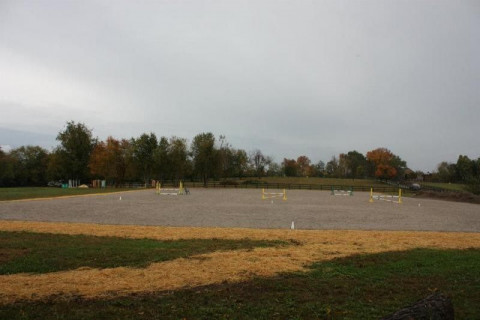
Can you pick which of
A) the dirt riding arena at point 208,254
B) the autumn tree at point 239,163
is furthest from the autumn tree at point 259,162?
the dirt riding arena at point 208,254

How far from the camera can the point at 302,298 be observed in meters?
5.30

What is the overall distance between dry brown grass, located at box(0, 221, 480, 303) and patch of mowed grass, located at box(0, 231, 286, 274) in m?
0.48

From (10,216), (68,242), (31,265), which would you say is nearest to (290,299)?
(31,265)

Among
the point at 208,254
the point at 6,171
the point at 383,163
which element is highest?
the point at 383,163

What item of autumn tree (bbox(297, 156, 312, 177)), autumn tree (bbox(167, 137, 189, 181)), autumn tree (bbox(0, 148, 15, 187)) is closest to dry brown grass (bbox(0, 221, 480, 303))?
autumn tree (bbox(167, 137, 189, 181))

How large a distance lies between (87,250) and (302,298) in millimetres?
5640

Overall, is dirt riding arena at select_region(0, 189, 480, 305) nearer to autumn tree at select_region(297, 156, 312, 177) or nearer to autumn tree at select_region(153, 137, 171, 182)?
autumn tree at select_region(153, 137, 171, 182)

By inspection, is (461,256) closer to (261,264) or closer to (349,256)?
(349,256)

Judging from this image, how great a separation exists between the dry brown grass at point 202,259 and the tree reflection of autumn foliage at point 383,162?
8880 centimetres

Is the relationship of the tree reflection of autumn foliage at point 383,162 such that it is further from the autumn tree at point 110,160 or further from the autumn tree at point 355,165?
the autumn tree at point 110,160

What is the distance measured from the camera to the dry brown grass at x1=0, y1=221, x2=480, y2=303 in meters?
5.76

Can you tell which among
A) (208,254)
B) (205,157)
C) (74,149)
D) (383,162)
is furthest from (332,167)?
(208,254)

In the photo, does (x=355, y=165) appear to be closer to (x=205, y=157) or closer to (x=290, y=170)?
(x=290, y=170)

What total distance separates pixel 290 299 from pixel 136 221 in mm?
11074
